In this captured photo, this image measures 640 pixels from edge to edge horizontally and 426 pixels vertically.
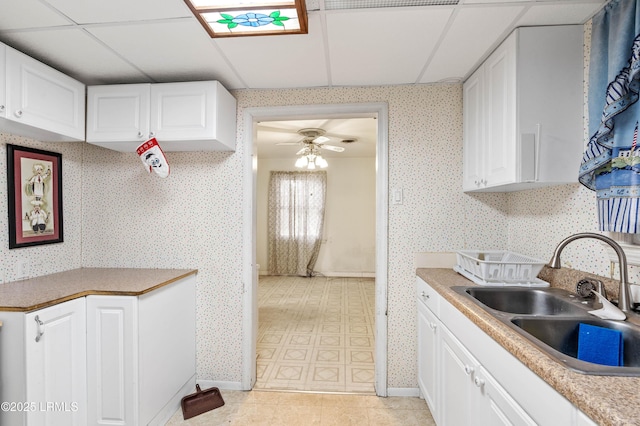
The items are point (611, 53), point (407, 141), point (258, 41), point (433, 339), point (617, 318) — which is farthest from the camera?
point (407, 141)

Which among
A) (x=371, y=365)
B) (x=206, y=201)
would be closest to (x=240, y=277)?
(x=206, y=201)

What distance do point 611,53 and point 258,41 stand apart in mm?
1637

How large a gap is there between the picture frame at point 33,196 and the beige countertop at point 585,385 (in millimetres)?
2684

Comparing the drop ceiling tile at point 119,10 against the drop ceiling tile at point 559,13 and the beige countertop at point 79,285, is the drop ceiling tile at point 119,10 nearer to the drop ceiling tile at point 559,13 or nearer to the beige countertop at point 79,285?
the beige countertop at point 79,285

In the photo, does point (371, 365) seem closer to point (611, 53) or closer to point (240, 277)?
point (240, 277)

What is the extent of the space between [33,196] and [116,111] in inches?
31.1

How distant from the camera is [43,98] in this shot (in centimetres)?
175

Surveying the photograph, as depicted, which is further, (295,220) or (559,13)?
(295,220)

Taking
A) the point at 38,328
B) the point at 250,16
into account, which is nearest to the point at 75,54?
the point at 250,16

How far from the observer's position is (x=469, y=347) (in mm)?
1299

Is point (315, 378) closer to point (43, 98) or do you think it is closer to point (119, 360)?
point (119, 360)

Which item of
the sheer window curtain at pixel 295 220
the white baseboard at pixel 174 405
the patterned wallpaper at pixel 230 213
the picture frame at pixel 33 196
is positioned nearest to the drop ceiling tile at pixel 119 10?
the patterned wallpaper at pixel 230 213

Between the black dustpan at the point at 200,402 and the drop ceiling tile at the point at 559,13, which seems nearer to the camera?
the drop ceiling tile at the point at 559,13

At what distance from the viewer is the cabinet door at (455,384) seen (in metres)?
1.27
